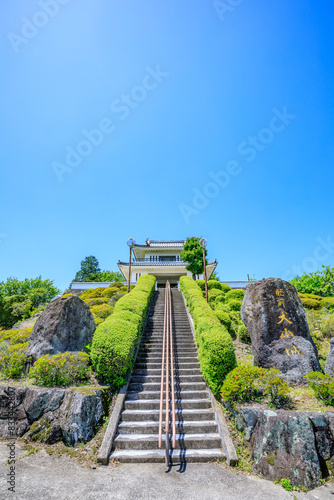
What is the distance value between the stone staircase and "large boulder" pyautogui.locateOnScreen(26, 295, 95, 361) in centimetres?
208

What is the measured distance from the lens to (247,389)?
18.6ft

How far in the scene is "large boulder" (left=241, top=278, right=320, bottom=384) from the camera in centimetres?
667

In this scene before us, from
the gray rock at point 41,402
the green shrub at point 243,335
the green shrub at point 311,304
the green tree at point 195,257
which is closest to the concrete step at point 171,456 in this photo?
the gray rock at point 41,402

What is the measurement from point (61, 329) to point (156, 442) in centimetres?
429

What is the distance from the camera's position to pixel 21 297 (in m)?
20.5

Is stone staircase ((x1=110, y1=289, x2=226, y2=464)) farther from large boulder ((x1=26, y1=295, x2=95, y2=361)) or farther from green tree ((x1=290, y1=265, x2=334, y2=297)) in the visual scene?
green tree ((x1=290, y1=265, x2=334, y2=297))

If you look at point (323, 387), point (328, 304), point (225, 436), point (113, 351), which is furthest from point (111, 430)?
point (328, 304)

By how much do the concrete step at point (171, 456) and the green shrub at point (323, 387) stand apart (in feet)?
8.00

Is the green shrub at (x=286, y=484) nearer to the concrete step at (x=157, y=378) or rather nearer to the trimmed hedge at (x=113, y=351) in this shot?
the concrete step at (x=157, y=378)

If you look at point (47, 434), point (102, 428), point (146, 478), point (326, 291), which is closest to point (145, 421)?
point (102, 428)

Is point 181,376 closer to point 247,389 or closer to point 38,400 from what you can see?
point 247,389

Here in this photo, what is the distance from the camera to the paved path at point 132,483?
12.6ft

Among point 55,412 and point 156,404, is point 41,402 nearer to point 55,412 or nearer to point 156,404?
point 55,412

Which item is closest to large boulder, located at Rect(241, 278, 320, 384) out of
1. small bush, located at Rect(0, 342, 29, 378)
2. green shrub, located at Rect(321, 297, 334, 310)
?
small bush, located at Rect(0, 342, 29, 378)
